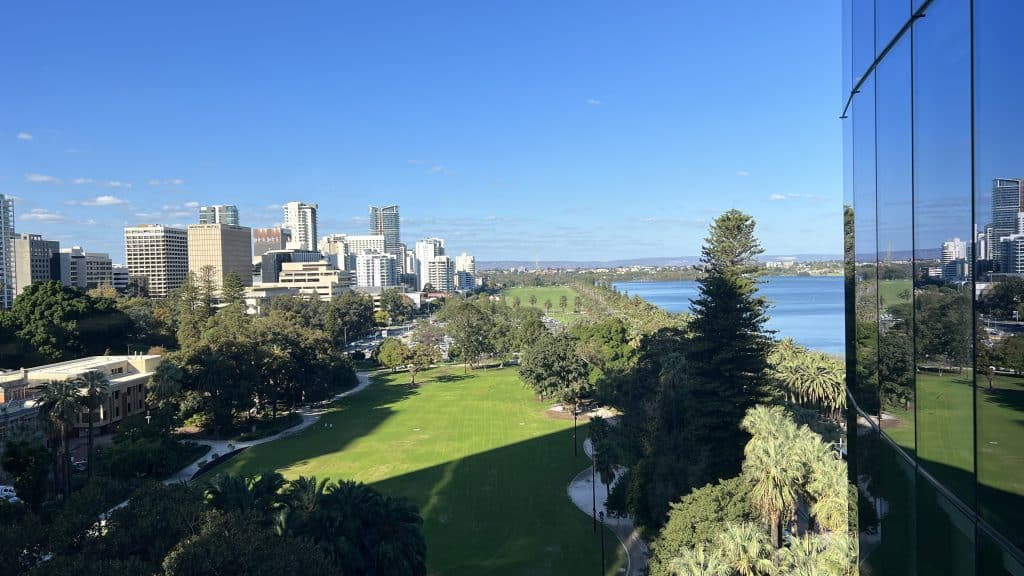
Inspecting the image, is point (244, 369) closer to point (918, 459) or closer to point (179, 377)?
point (179, 377)

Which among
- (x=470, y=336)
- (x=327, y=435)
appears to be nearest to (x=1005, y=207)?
(x=327, y=435)

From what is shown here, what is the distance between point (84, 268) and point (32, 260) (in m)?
12.8

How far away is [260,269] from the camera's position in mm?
170625

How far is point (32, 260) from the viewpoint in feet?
337

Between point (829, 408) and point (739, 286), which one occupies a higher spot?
point (739, 286)

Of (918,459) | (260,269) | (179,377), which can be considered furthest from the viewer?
(260,269)

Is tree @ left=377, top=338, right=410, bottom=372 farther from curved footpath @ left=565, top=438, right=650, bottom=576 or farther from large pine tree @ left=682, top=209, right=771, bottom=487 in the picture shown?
large pine tree @ left=682, top=209, right=771, bottom=487

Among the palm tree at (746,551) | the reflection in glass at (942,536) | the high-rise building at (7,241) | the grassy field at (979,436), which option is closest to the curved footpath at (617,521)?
the palm tree at (746,551)

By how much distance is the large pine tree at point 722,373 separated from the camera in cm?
2244

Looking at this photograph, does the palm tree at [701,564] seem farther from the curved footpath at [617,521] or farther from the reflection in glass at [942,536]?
the reflection in glass at [942,536]

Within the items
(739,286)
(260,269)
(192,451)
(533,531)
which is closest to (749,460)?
(533,531)

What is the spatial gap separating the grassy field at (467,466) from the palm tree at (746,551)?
19.9ft

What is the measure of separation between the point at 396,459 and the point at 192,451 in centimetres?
1103

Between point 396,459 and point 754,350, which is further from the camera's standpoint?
point 396,459
